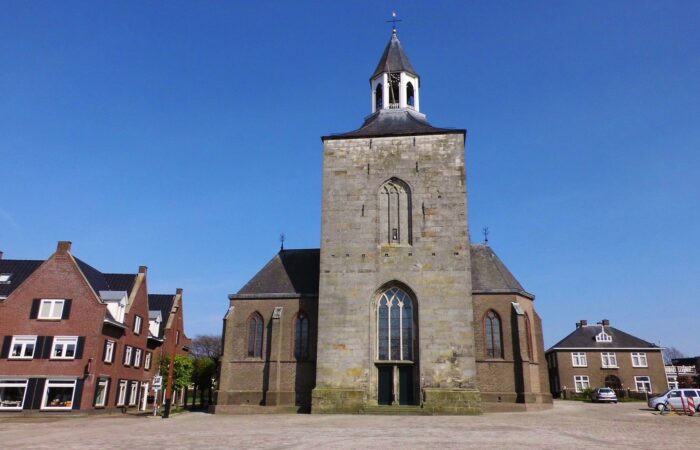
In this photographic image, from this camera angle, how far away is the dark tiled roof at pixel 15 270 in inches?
1254

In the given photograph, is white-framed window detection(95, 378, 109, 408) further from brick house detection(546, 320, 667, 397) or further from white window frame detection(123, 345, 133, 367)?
brick house detection(546, 320, 667, 397)

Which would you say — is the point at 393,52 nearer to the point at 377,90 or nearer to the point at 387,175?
the point at 377,90

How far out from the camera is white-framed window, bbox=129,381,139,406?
35756mm

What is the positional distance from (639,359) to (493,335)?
31.7 m

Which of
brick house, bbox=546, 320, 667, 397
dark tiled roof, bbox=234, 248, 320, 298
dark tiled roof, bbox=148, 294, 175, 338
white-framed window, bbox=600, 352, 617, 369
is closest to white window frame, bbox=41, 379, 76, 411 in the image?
dark tiled roof, bbox=234, 248, 320, 298

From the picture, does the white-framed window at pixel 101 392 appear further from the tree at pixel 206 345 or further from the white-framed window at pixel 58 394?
the tree at pixel 206 345

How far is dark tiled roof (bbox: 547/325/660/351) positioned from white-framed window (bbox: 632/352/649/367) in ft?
2.61

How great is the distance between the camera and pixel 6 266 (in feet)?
112

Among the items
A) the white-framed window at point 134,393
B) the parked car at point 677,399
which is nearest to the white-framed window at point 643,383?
the parked car at point 677,399

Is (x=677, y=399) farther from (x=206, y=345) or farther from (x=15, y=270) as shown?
(x=206, y=345)

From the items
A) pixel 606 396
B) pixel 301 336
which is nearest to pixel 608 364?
pixel 606 396

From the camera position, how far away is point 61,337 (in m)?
29.6

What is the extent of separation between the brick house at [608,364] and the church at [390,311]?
24.8 meters

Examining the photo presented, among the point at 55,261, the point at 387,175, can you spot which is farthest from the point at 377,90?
the point at 55,261
